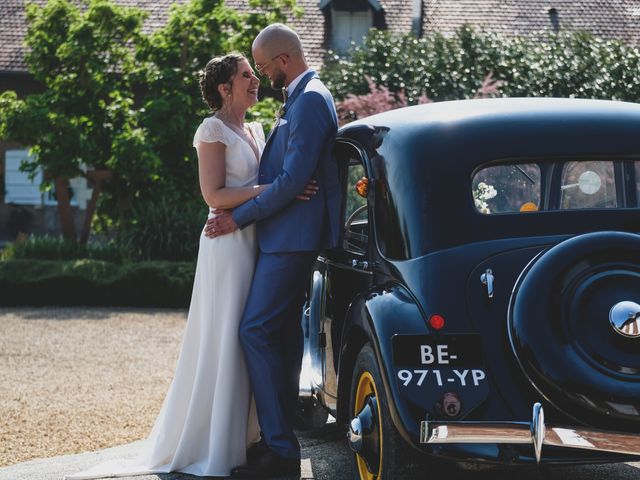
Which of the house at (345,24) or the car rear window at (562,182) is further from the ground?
the house at (345,24)

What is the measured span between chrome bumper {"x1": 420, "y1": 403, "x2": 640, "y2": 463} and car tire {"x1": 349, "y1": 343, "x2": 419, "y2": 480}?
0.32 m

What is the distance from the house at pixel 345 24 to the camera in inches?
1010

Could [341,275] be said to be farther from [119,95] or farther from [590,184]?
[119,95]

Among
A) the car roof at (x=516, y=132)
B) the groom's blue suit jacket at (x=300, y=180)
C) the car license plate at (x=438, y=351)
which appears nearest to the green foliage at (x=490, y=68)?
the groom's blue suit jacket at (x=300, y=180)

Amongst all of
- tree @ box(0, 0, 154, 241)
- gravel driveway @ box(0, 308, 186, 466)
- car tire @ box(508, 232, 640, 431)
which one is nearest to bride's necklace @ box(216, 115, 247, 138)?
car tire @ box(508, 232, 640, 431)

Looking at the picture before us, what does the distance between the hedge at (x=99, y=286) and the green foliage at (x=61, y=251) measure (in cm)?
130

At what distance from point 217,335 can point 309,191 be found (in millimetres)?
854

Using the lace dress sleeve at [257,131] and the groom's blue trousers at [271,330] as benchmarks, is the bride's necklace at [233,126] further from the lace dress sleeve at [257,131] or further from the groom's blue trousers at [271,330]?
the groom's blue trousers at [271,330]

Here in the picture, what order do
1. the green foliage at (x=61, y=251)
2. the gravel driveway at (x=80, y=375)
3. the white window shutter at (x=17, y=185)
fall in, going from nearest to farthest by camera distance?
the gravel driveway at (x=80, y=375) < the green foliage at (x=61, y=251) < the white window shutter at (x=17, y=185)

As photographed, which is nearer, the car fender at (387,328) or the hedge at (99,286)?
the car fender at (387,328)

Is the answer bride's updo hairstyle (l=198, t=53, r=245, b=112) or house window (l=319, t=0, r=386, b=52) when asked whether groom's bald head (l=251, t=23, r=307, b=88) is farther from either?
house window (l=319, t=0, r=386, b=52)

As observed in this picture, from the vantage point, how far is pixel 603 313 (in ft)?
11.5

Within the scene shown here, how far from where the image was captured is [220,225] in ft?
16.1

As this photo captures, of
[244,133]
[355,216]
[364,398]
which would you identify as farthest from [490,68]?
[364,398]
